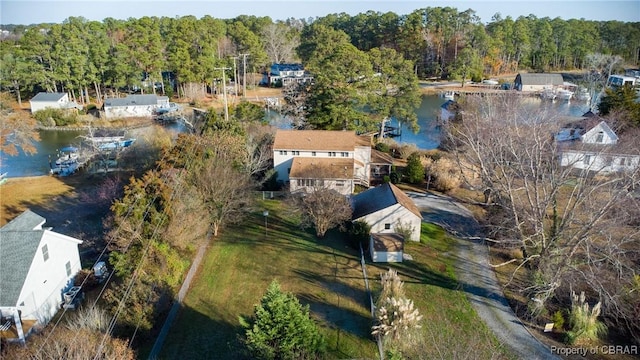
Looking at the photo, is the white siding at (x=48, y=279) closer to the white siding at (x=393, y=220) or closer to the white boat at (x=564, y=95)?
the white siding at (x=393, y=220)

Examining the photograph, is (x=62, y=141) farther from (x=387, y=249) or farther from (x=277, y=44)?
(x=277, y=44)

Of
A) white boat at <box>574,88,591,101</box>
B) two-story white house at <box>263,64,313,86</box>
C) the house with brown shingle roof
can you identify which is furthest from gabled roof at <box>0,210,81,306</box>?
white boat at <box>574,88,591,101</box>

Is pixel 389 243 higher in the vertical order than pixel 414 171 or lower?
lower

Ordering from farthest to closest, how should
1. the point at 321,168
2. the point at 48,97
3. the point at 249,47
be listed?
the point at 249,47 → the point at 48,97 → the point at 321,168

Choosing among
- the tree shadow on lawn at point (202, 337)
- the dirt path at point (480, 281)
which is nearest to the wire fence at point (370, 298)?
the dirt path at point (480, 281)

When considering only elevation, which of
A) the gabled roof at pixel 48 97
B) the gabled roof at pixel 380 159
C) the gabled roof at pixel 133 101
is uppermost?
the gabled roof at pixel 48 97

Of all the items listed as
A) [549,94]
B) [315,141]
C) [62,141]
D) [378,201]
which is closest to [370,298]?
[378,201]
